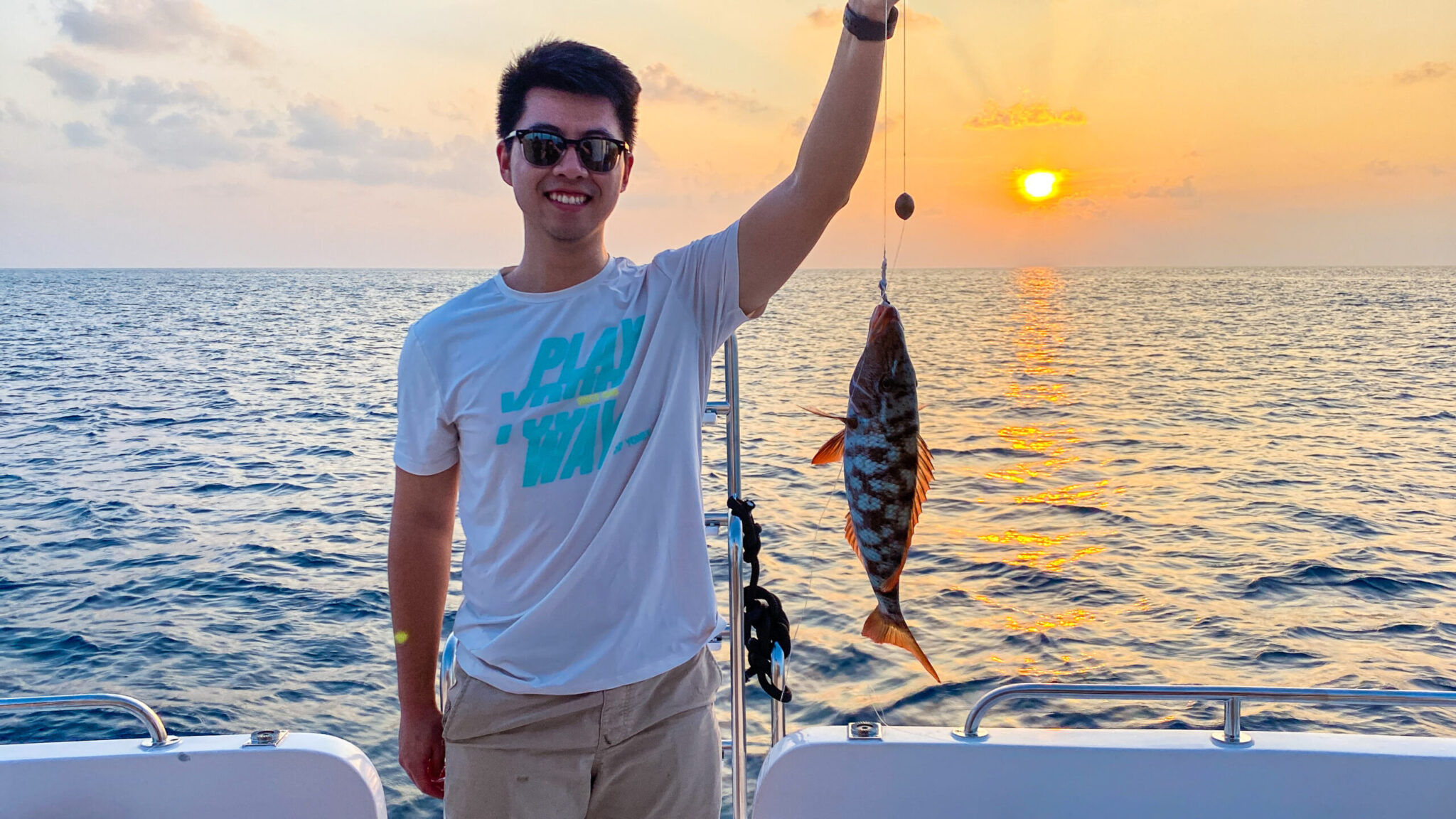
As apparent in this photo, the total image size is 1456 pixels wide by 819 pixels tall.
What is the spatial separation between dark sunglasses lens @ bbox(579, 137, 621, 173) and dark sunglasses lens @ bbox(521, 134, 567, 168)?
49 mm

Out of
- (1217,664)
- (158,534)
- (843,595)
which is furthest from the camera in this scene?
(158,534)

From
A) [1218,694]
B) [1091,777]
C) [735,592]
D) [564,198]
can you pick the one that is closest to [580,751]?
[735,592]

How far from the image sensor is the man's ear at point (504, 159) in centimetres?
254

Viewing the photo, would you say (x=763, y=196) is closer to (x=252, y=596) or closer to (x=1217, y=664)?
(x=1217, y=664)

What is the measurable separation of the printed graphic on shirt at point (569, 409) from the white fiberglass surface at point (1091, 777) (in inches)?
53.4

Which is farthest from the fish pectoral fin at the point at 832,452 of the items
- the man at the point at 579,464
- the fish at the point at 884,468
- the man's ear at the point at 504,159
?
the man's ear at the point at 504,159

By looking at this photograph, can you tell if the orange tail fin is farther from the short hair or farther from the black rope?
the short hair

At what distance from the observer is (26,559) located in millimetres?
11797

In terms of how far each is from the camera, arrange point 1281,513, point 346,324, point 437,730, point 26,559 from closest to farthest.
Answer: point 437,730
point 26,559
point 1281,513
point 346,324

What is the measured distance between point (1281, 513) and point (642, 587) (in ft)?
44.4

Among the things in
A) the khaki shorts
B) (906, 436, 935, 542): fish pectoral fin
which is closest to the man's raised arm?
(906, 436, 935, 542): fish pectoral fin

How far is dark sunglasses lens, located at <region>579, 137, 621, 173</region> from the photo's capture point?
7.85 ft

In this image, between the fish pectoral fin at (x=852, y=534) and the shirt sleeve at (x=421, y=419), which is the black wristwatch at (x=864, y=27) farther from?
the shirt sleeve at (x=421, y=419)

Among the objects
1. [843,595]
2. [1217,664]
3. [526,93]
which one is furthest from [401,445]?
[1217,664]
